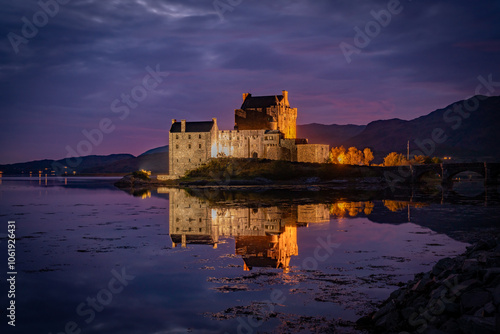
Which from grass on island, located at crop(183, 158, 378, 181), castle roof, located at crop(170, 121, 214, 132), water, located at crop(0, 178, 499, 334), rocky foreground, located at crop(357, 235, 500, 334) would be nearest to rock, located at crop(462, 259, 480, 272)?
rocky foreground, located at crop(357, 235, 500, 334)

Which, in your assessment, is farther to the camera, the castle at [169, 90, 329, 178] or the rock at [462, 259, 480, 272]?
the castle at [169, 90, 329, 178]

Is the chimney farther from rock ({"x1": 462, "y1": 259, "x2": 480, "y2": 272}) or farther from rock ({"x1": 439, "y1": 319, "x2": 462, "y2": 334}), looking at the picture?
rock ({"x1": 439, "y1": 319, "x2": 462, "y2": 334})

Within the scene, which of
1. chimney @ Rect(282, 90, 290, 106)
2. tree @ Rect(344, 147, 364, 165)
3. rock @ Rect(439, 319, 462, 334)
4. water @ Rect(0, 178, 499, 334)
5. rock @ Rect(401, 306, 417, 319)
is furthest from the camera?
tree @ Rect(344, 147, 364, 165)

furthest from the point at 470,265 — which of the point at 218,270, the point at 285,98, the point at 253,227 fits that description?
the point at 285,98

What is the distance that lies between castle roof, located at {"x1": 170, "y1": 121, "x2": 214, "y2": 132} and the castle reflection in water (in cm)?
5981

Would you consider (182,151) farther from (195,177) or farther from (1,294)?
(1,294)

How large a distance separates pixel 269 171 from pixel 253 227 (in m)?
63.4

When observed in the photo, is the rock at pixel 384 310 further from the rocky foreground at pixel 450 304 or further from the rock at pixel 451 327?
the rock at pixel 451 327

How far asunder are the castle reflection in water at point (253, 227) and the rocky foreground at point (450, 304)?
567 centimetres

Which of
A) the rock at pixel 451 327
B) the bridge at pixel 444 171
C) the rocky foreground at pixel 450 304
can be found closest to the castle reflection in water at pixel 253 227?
the rocky foreground at pixel 450 304

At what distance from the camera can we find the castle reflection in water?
18703 millimetres

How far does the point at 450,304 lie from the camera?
9.22m

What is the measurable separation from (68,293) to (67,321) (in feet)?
7.82

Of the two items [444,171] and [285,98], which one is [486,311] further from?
[285,98]
